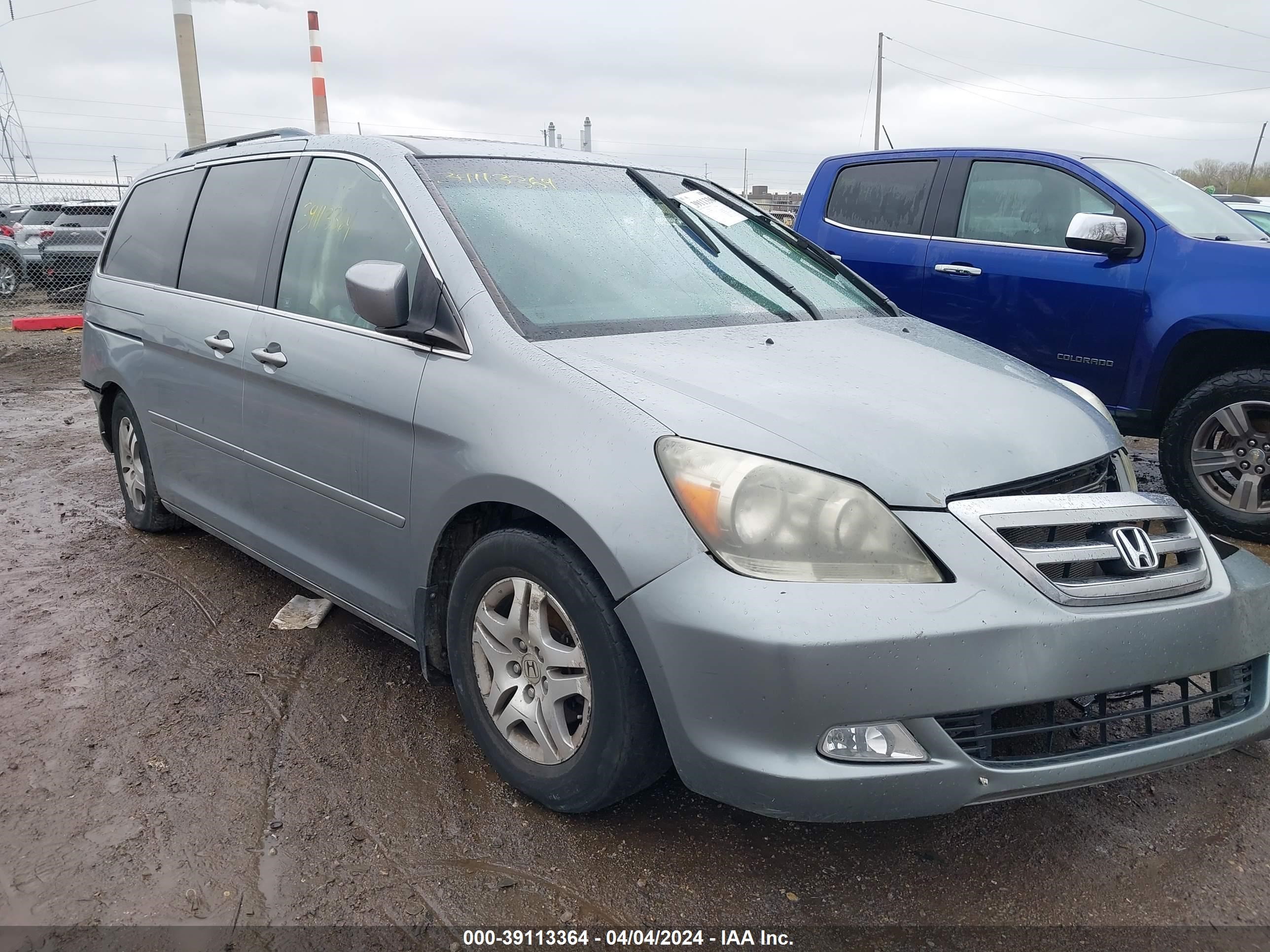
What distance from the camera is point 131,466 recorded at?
4.74 meters

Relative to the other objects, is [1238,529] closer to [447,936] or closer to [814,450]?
[814,450]

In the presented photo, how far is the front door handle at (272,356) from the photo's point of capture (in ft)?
10.6

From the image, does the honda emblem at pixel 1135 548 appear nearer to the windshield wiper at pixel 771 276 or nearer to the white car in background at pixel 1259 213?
the windshield wiper at pixel 771 276

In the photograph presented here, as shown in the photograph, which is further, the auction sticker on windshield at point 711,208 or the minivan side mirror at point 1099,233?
the minivan side mirror at point 1099,233

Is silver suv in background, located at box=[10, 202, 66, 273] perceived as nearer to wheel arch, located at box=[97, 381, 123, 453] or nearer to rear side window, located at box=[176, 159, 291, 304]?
wheel arch, located at box=[97, 381, 123, 453]

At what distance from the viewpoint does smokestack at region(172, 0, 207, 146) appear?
1714 cm

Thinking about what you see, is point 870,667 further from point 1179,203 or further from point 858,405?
point 1179,203

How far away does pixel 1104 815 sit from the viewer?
8.45 feet

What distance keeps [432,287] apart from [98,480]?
4199 mm

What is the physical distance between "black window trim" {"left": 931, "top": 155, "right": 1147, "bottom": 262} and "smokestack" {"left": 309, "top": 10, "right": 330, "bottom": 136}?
18.7 m

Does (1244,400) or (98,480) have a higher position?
(1244,400)

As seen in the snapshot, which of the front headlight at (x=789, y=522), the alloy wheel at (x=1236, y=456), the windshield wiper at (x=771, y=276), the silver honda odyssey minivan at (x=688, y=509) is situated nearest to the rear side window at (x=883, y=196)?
the alloy wheel at (x=1236, y=456)

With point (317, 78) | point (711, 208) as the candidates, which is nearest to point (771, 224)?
point (711, 208)

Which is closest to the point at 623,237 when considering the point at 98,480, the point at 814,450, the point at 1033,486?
the point at 814,450
